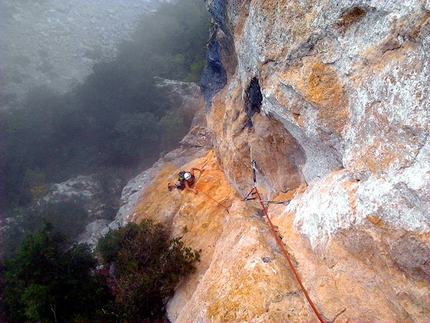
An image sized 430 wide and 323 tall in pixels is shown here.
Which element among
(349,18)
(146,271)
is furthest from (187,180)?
(349,18)

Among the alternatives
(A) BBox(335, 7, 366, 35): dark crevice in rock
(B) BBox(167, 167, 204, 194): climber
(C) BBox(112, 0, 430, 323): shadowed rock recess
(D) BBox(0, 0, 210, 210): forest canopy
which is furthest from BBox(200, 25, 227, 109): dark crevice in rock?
(D) BBox(0, 0, 210, 210): forest canopy

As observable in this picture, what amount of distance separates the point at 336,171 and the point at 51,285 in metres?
8.55

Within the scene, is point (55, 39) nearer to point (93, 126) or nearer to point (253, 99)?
point (93, 126)

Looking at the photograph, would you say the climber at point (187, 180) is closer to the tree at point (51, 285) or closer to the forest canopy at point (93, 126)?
the tree at point (51, 285)

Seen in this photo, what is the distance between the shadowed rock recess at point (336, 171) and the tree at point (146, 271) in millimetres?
736

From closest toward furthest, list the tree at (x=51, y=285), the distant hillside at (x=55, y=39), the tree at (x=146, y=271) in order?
the tree at (x=146, y=271) < the tree at (x=51, y=285) < the distant hillside at (x=55, y=39)

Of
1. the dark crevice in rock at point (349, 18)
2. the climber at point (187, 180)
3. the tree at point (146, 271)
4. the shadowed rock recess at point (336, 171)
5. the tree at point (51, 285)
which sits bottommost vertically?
the tree at point (51, 285)

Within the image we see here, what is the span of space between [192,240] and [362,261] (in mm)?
5908

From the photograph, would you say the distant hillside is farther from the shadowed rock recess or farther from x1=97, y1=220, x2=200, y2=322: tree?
the shadowed rock recess

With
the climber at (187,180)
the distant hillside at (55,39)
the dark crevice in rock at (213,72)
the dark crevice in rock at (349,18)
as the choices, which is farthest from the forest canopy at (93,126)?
the dark crevice in rock at (349,18)

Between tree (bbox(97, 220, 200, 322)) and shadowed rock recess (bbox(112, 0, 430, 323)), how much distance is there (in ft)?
2.42

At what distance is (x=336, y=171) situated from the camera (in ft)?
14.7

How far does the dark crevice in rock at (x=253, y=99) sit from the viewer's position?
672 cm

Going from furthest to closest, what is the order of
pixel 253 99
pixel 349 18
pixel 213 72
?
pixel 213 72 → pixel 253 99 → pixel 349 18
